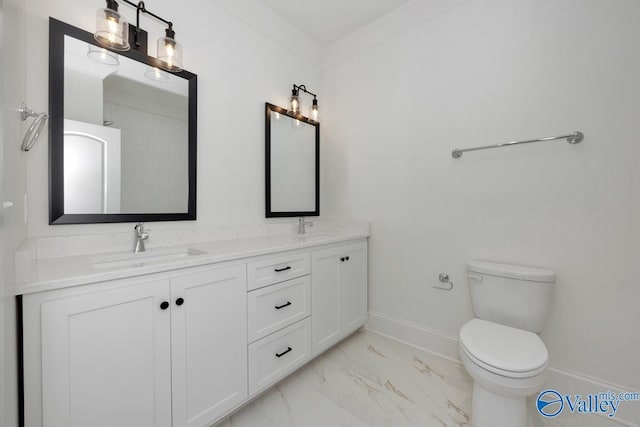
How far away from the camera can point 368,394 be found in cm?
156

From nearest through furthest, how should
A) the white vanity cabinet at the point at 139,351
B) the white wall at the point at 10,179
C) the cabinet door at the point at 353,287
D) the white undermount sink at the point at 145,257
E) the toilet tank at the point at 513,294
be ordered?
the white wall at the point at 10,179 → the white vanity cabinet at the point at 139,351 → the white undermount sink at the point at 145,257 → the toilet tank at the point at 513,294 → the cabinet door at the point at 353,287

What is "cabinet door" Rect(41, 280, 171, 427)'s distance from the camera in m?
0.87

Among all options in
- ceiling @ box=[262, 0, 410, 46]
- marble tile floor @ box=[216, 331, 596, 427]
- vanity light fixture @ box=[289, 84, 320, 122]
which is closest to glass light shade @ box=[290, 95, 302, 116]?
vanity light fixture @ box=[289, 84, 320, 122]

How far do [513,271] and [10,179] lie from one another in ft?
6.96

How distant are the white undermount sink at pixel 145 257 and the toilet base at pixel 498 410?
1.46 meters

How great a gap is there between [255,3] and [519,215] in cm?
228

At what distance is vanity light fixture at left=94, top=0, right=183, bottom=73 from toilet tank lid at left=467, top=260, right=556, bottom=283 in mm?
2023

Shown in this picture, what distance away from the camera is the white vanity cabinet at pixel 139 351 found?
33.8 inches

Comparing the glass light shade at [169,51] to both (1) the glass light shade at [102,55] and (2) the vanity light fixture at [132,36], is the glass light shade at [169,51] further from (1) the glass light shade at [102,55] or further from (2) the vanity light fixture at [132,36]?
(1) the glass light shade at [102,55]

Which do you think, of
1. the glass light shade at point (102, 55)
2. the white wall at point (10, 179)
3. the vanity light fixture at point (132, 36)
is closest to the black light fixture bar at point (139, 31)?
the vanity light fixture at point (132, 36)

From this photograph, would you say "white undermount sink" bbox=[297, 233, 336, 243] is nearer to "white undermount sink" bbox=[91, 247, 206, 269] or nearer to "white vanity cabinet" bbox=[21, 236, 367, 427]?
"white vanity cabinet" bbox=[21, 236, 367, 427]

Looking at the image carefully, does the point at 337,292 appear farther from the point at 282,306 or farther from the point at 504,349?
the point at 504,349

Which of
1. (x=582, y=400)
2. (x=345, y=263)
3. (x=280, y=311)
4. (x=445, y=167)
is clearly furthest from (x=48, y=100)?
(x=582, y=400)

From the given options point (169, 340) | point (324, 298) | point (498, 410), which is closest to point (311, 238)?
point (324, 298)
